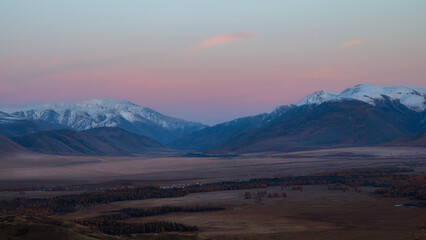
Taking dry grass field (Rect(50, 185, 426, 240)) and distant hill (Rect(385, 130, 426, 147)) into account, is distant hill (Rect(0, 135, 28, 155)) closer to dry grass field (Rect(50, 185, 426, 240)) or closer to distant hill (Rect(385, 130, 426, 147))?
distant hill (Rect(385, 130, 426, 147))

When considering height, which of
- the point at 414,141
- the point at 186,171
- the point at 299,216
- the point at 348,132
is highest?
the point at 348,132

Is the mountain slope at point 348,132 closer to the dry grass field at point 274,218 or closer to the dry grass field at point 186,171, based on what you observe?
the dry grass field at point 186,171

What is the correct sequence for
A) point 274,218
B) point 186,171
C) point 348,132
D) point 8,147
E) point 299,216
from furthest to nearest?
point 348,132, point 8,147, point 186,171, point 299,216, point 274,218

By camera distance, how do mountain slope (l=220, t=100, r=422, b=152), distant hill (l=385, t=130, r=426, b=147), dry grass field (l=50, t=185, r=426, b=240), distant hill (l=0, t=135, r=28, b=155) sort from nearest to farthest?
dry grass field (l=50, t=185, r=426, b=240), distant hill (l=385, t=130, r=426, b=147), distant hill (l=0, t=135, r=28, b=155), mountain slope (l=220, t=100, r=422, b=152)

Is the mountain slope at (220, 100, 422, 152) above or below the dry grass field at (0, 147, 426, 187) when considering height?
above

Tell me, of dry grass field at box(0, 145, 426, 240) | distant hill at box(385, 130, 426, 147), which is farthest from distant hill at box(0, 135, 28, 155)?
distant hill at box(385, 130, 426, 147)

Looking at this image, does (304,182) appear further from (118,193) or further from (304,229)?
(304,229)

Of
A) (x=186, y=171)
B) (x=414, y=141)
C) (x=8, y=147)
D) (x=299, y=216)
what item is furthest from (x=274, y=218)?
(x=8, y=147)

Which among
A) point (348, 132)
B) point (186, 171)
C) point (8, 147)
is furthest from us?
point (348, 132)

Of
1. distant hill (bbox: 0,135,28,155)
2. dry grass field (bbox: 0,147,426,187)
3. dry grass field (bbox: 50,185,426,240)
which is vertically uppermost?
distant hill (bbox: 0,135,28,155)

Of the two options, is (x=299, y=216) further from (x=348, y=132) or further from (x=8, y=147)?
(x=348, y=132)

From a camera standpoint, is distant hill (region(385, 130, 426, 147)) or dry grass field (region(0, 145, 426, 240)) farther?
distant hill (region(385, 130, 426, 147))

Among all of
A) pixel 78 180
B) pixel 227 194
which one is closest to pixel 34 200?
pixel 227 194
